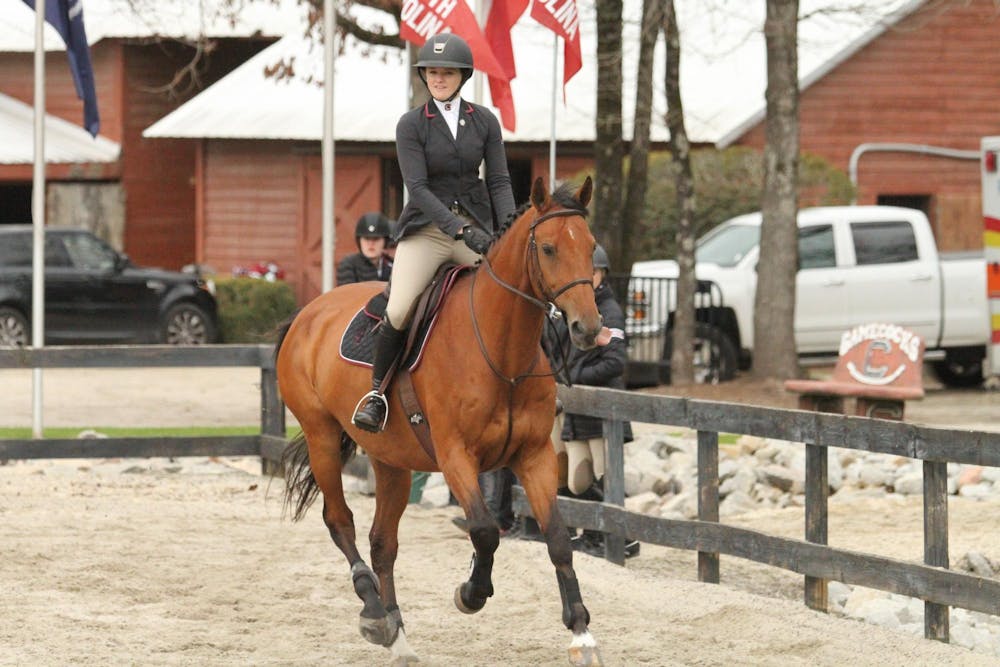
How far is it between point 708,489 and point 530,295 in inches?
116


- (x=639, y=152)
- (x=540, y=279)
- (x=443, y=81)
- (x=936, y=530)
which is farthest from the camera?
(x=639, y=152)

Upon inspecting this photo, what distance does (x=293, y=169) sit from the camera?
106 ft

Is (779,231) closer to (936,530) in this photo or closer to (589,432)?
(589,432)

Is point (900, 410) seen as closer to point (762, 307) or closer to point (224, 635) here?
point (762, 307)

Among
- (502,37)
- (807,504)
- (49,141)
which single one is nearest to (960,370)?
(502,37)

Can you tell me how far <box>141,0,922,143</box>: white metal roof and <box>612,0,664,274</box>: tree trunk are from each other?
6137 mm

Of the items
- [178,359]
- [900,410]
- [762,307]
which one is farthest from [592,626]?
[762,307]

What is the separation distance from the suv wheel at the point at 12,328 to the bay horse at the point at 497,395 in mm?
18367

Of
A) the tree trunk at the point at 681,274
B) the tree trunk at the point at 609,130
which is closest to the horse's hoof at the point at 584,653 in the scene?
the tree trunk at the point at 681,274

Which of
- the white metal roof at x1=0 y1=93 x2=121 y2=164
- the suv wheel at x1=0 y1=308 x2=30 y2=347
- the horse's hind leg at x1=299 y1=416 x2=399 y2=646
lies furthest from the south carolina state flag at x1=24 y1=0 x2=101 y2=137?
the white metal roof at x1=0 y1=93 x2=121 y2=164

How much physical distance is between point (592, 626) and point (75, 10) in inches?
423

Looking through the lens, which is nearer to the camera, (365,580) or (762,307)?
(365,580)

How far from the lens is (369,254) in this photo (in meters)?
13.4

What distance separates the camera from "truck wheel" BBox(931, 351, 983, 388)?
2253 cm
